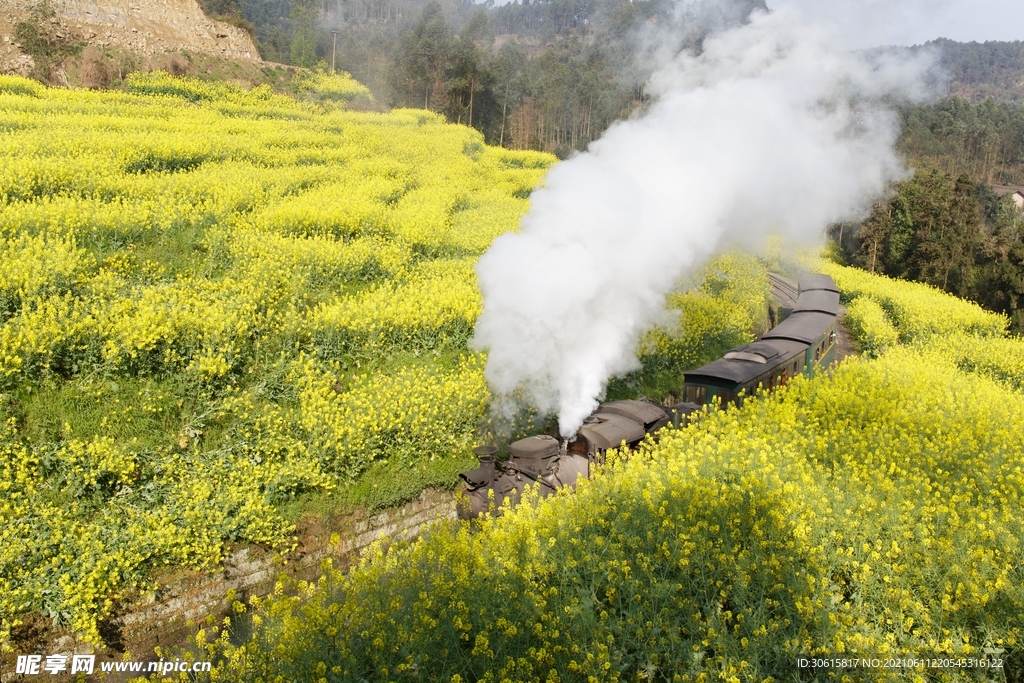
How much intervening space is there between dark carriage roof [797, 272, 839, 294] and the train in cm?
320

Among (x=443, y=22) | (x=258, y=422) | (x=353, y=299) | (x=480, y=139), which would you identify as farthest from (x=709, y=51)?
(x=443, y=22)

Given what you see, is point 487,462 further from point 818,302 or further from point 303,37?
point 303,37

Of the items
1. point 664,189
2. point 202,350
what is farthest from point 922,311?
point 202,350

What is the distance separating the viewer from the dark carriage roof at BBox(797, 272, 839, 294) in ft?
70.2

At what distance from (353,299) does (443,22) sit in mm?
30066

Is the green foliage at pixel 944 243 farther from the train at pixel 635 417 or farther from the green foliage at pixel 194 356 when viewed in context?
the green foliage at pixel 194 356

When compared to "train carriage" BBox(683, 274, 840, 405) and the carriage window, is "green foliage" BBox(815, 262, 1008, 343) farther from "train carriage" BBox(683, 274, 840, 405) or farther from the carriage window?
the carriage window

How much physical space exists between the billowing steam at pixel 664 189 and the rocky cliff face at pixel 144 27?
30293 millimetres

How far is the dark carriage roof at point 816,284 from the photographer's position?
2139cm

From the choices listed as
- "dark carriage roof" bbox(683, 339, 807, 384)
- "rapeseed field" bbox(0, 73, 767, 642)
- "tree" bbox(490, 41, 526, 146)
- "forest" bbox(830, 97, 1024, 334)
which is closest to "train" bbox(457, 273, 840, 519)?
"dark carriage roof" bbox(683, 339, 807, 384)

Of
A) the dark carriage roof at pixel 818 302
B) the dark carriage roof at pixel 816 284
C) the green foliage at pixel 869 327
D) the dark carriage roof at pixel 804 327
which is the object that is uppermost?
the dark carriage roof at pixel 816 284

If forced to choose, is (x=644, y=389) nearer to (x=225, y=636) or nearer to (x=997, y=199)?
(x=225, y=636)

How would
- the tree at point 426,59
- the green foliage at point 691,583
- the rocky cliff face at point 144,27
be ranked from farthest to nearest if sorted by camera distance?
the tree at point 426,59 → the rocky cliff face at point 144,27 → the green foliage at point 691,583

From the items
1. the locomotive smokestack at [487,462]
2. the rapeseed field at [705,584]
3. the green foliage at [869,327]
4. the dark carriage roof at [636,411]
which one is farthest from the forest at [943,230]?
the locomotive smokestack at [487,462]
